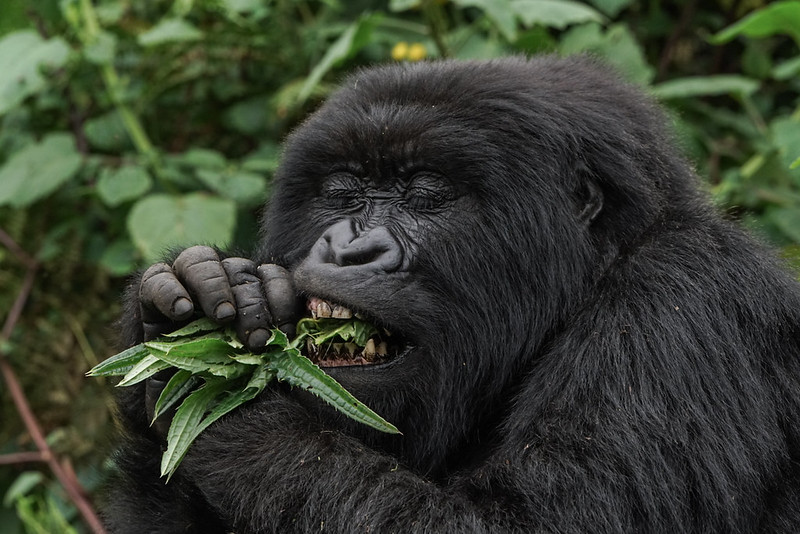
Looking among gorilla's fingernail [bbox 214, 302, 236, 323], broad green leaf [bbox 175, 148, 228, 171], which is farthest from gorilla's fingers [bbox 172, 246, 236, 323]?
broad green leaf [bbox 175, 148, 228, 171]

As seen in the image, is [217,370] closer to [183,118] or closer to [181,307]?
[181,307]

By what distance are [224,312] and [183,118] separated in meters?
3.69

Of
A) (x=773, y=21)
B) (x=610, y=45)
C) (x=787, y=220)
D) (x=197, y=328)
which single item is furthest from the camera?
(x=610, y=45)

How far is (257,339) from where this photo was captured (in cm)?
268

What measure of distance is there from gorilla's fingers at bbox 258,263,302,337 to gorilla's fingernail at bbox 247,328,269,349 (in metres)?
0.06

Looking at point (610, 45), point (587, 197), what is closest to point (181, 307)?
point (587, 197)

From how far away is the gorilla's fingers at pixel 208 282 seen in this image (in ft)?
8.64

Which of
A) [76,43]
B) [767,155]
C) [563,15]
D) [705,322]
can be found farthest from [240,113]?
[705,322]

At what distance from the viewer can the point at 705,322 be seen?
2.60 metres

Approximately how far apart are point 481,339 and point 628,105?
924mm

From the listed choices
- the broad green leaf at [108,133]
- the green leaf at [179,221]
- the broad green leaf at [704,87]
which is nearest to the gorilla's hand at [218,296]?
the green leaf at [179,221]

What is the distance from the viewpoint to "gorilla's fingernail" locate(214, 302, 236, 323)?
262cm

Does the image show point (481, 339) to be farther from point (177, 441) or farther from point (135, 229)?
point (135, 229)

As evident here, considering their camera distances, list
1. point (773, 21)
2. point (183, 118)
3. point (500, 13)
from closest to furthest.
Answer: point (773, 21), point (500, 13), point (183, 118)
